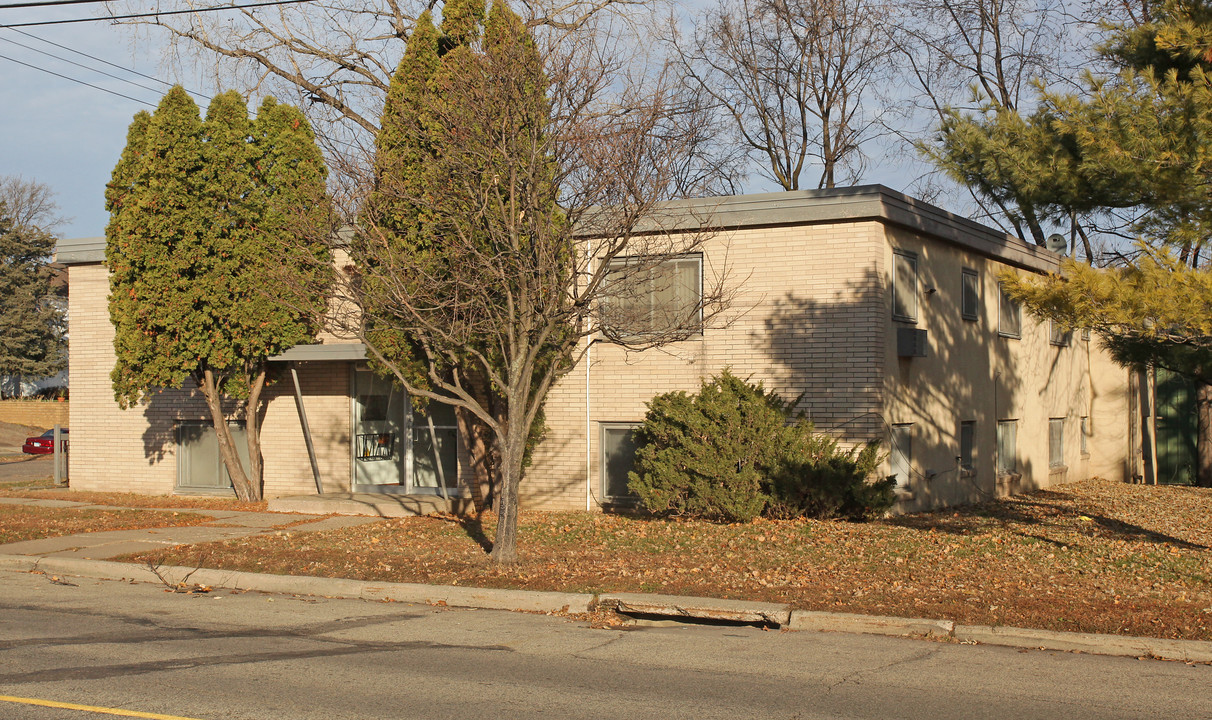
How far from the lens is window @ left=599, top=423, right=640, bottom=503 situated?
17375 mm

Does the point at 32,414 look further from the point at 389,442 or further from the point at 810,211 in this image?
the point at 810,211

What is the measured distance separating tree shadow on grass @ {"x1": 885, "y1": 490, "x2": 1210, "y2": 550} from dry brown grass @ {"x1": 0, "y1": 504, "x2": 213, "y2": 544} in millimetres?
10930

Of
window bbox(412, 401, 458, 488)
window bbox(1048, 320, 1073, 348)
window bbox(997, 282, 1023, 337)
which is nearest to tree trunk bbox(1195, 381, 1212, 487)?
window bbox(1048, 320, 1073, 348)

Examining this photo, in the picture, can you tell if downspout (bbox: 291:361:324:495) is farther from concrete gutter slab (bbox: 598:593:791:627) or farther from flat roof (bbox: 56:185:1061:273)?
concrete gutter slab (bbox: 598:593:791:627)

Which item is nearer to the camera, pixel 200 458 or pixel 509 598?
pixel 509 598

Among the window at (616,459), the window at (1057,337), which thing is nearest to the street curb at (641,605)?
the window at (616,459)

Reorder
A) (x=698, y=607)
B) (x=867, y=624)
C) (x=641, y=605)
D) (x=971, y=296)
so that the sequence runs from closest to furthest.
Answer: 1. (x=867, y=624)
2. (x=698, y=607)
3. (x=641, y=605)
4. (x=971, y=296)

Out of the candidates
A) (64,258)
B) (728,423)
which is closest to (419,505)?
(728,423)

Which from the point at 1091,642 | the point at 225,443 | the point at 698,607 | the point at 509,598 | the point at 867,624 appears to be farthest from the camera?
the point at 225,443

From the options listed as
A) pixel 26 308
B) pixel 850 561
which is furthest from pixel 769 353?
pixel 26 308

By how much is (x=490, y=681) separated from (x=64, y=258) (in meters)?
17.8

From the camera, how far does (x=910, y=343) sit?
16.3m

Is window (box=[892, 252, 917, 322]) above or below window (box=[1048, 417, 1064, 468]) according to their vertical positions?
above

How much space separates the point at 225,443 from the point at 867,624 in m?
13.6
